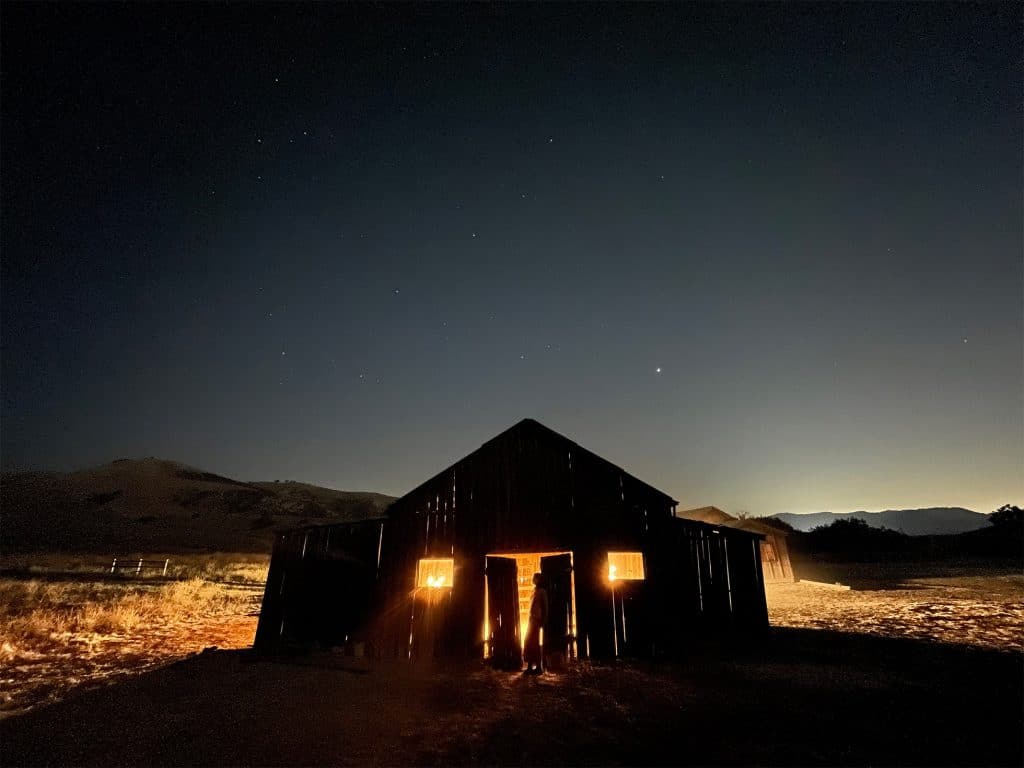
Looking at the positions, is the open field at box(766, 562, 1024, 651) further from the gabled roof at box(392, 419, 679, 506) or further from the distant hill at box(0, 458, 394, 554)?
the distant hill at box(0, 458, 394, 554)

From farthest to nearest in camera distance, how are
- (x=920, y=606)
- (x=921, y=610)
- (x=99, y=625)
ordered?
(x=920, y=606), (x=921, y=610), (x=99, y=625)

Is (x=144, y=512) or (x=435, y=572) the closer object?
(x=435, y=572)

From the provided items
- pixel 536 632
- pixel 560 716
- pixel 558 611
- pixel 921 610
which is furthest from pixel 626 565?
pixel 921 610

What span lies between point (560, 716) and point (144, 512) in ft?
230

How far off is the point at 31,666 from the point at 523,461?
12.8 meters

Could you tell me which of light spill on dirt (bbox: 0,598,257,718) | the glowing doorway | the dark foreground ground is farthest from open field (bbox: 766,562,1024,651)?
light spill on dirt (bbox: 0,598,257,718)

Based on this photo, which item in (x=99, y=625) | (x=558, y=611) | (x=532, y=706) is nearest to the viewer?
(x=532, y=706)

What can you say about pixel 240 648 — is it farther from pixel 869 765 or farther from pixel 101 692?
pixel 869 765

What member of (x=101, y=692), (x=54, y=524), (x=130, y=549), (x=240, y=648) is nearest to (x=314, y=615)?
(x=240, y=648)

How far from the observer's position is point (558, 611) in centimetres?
1202

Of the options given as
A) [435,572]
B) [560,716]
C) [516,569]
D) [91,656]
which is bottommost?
[91,656]

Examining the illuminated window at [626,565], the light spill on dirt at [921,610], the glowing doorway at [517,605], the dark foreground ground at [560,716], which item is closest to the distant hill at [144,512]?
the dark foreground ground at [560,716]

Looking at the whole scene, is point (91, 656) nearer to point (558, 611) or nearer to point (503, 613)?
point (503, 613)

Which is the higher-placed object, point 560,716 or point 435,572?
point 435,572
